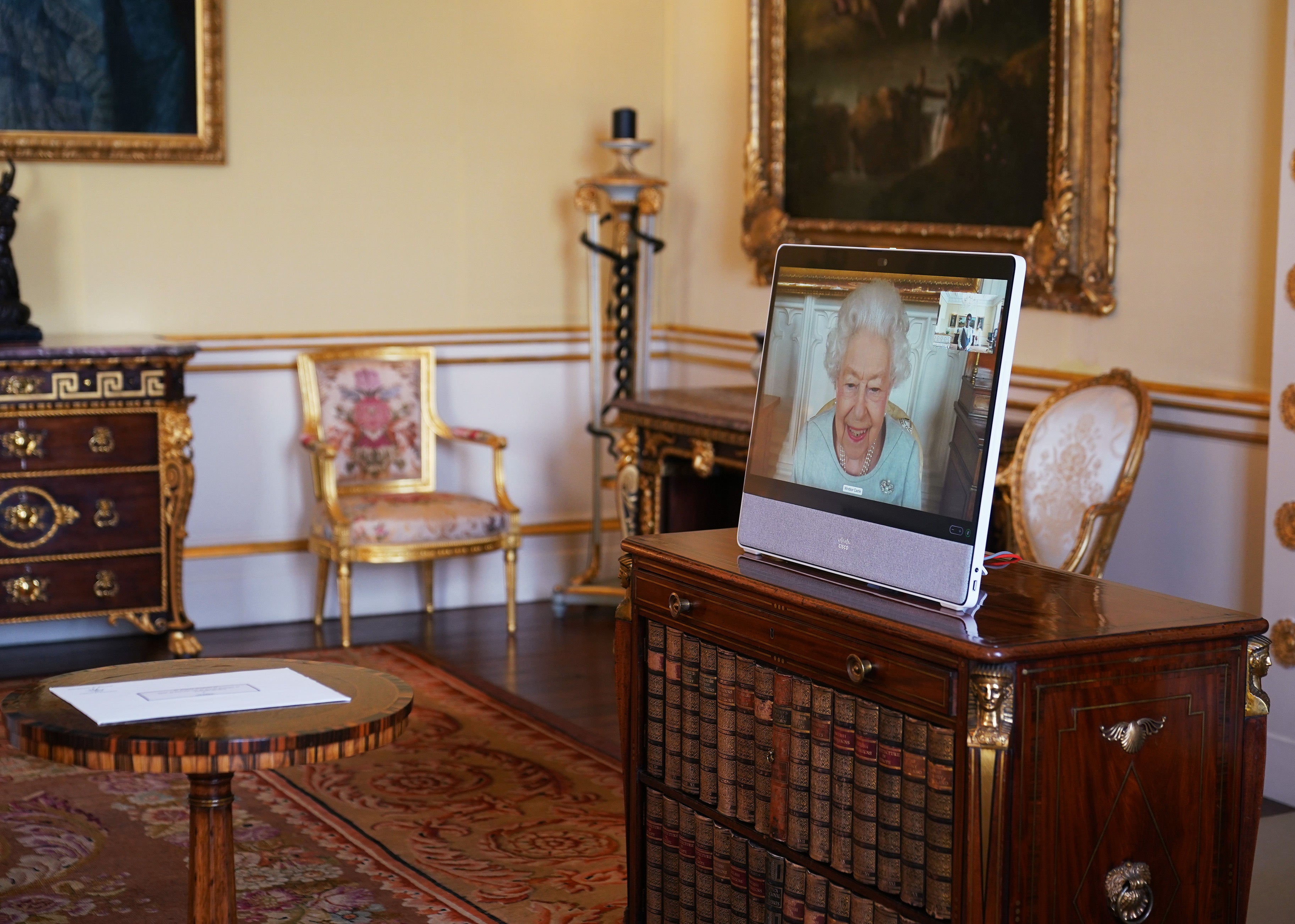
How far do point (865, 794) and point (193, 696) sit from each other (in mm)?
1220

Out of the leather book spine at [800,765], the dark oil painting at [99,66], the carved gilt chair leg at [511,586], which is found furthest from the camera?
the carved gilt chair leg at [511,586]

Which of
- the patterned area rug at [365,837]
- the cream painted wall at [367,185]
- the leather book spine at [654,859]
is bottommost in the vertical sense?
the patterned area rug at [365,837]

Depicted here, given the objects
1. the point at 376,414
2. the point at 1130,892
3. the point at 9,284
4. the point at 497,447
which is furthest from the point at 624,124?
the point at 1130,892

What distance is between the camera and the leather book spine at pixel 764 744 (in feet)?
8.63

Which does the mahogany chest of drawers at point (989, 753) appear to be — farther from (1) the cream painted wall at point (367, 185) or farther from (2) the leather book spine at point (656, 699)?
(1) the cream painted wall at point (367, 185)

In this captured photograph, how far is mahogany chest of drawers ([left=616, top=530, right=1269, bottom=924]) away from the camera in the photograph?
2174 millimetres

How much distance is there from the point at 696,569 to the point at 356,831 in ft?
5.28

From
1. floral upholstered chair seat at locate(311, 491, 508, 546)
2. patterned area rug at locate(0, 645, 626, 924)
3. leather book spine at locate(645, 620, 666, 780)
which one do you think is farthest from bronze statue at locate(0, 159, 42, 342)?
leather book spine at locate(645, 620, 666, 780)

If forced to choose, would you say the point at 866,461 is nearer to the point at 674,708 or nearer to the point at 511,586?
the point at 674,708

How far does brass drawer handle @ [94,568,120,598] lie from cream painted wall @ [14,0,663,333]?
1.08 metres

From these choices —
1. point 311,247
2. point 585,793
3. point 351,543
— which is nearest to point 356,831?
point 585,793

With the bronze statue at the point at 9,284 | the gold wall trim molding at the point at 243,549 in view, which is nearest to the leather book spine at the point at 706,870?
the bronze statue at the point at 9,284

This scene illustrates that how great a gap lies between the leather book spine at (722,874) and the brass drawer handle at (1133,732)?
0.80 m

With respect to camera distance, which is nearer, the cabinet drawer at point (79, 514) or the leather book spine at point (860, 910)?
the leather book spine at point (860, 910)
